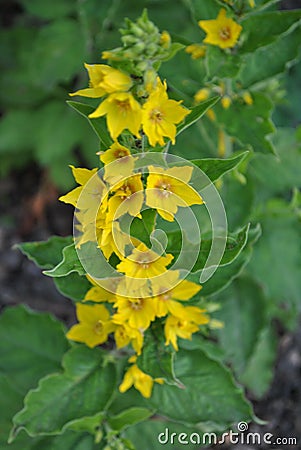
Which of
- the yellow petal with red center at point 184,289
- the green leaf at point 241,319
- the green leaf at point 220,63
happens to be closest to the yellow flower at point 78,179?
the yellow petal with red center at point 184,289

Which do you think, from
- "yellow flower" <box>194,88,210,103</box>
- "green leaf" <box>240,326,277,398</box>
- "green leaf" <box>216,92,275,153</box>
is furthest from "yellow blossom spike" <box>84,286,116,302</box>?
"green leaf" <box>240,326,277,398</box>

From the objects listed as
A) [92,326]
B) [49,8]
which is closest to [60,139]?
[49,8]

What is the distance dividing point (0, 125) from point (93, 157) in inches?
24.4

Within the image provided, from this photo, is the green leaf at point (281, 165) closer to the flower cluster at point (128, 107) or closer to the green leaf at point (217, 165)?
the green leaf at point (217, 165)

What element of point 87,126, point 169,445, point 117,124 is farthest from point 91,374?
point 87,126

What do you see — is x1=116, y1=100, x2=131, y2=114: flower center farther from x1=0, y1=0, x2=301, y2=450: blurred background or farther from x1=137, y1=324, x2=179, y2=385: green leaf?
x1=0, y1=0, x2=301, y2=450: blurred background

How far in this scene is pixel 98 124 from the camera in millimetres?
1880

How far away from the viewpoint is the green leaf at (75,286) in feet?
7.16

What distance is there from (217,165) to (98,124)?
38 cm

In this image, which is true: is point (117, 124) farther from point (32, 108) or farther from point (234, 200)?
point (32, 108)

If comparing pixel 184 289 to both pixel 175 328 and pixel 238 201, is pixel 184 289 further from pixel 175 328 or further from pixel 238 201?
pixel 238 201

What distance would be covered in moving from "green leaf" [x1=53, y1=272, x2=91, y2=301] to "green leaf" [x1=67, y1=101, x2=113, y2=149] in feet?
1.81

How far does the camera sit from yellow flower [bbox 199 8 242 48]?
2199mm

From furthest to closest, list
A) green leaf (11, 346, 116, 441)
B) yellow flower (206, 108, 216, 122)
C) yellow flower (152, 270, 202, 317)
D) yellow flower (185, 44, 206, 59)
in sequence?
yellow flower (206, 108, 216, 122) < yellow flower (185, 44, 206, 59) < green leaf (11, 346, 116, 441) < yellow flower (152, 270, 202, 317)
